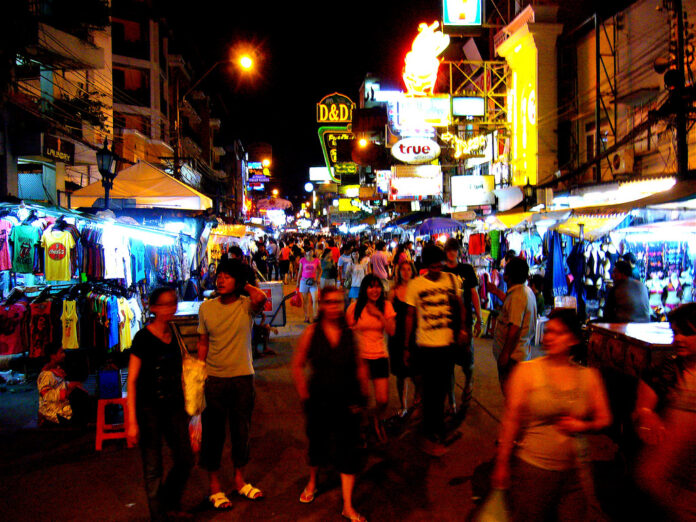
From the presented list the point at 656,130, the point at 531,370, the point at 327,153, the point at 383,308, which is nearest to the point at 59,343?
the point at 383,308

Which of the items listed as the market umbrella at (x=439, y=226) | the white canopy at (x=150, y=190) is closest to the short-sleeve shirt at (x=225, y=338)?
the white canopy at (x=150, y=190)

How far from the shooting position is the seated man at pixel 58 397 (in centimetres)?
626

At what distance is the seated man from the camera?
6.26 m

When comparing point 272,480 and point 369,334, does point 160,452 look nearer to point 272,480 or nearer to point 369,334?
point 272,480

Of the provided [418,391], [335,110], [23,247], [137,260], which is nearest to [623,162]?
[418,391]

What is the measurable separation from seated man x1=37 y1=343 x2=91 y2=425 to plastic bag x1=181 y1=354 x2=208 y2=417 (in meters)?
2.99

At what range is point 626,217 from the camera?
26.4 feet

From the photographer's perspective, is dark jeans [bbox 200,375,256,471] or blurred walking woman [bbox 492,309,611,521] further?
dark jeans [bbox 200,375,256,471]

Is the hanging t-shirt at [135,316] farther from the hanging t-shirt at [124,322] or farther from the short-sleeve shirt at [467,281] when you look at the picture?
the short-sleeve shirt at [467,281]

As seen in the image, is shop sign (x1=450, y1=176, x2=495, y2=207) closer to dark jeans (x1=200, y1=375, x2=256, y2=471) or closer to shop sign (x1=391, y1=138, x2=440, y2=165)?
shop sign (x1=391, y1=138, x2=440, y2=165)

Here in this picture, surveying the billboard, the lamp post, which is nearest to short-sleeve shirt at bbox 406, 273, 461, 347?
the lamp post

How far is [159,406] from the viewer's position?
393cm

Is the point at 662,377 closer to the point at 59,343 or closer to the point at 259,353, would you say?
the point at 59,343

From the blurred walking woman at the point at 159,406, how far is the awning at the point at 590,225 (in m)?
6.77
